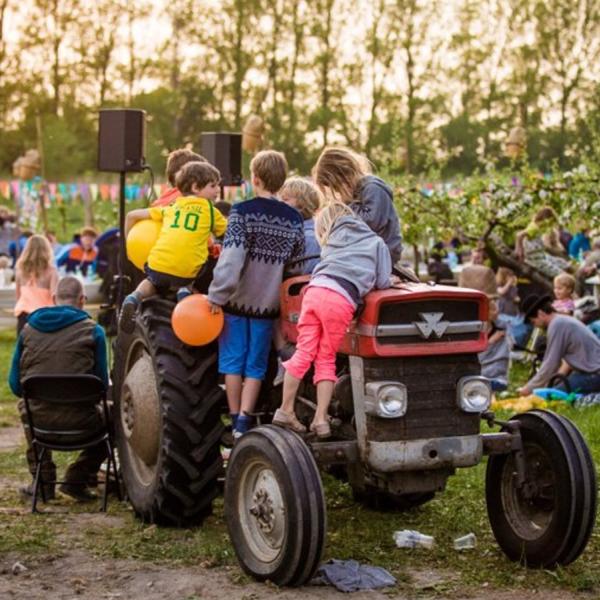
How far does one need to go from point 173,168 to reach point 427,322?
2569 millimetres

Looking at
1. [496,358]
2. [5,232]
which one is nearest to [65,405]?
[496,358]

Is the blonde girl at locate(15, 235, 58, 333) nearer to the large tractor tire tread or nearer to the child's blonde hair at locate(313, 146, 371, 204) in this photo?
the child's blonde hair at locate(313, 146, 371, 204)

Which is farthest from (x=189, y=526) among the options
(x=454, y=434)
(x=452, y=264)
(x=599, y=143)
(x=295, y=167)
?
(x=295, y=167)

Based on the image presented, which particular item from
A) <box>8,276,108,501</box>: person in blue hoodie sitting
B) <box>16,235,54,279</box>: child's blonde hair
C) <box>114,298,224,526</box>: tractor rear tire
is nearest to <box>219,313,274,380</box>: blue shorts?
<box>114,298,224,526</box>: tractor rear tire

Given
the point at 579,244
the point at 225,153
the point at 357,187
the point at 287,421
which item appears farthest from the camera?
the point at 579,244

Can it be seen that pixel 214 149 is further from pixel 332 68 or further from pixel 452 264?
pixel 332 68

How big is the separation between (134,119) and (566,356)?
13.9 feet

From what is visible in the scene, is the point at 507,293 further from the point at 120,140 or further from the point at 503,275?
the point at 120,140

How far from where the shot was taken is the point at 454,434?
6004 mm

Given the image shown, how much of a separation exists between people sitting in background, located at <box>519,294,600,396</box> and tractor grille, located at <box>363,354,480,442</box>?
18.3 feet

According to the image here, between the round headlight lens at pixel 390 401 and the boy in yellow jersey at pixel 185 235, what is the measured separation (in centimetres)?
163

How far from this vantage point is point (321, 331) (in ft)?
19.5

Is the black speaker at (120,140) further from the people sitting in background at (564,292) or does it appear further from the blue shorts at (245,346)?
the people sitting in background at (564,292)

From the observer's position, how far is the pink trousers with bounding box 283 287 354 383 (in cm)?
585
